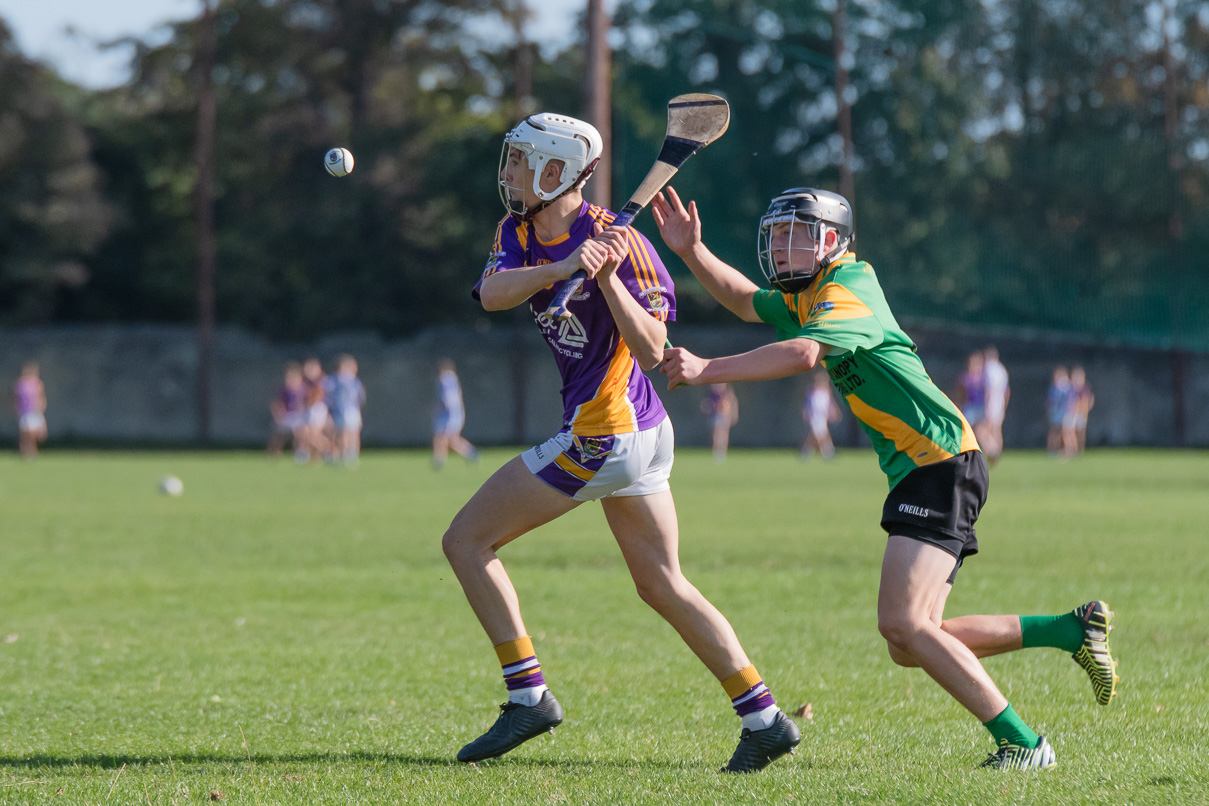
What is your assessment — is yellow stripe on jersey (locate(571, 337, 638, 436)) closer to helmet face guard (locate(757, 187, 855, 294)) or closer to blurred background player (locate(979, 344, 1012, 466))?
helmet face guard (locate(757, 187, 855, 294))

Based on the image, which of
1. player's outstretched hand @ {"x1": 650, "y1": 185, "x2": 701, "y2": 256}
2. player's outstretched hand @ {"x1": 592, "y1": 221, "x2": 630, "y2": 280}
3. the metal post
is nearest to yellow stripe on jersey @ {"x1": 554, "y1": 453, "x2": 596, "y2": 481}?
player's outstretched hand @ {"x1": 592, "y1": 221, "x2": 630, "y2": 280}

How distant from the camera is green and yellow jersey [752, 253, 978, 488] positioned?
15.1 feet

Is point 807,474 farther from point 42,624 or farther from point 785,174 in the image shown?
point 42,624

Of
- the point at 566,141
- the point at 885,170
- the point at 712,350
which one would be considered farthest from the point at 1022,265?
the point at 566,141

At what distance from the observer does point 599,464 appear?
4.77m

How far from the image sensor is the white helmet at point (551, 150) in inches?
186

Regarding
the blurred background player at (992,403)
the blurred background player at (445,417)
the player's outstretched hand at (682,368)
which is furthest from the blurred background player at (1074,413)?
the player's outstretched hand at (682,368)

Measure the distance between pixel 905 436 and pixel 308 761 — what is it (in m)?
2.42

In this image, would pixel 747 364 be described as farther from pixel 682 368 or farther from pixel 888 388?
pixel 888 388

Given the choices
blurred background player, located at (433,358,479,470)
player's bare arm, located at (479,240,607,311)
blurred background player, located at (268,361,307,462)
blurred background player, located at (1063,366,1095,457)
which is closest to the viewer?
player's bare arm, located at (479,240,607,311)

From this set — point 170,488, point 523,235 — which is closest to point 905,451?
point 523,235

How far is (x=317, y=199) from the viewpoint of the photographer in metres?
44.1

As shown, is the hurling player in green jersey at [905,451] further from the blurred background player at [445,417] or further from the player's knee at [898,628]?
the blurred background player at [445,417]

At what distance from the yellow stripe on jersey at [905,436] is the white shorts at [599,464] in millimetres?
732
